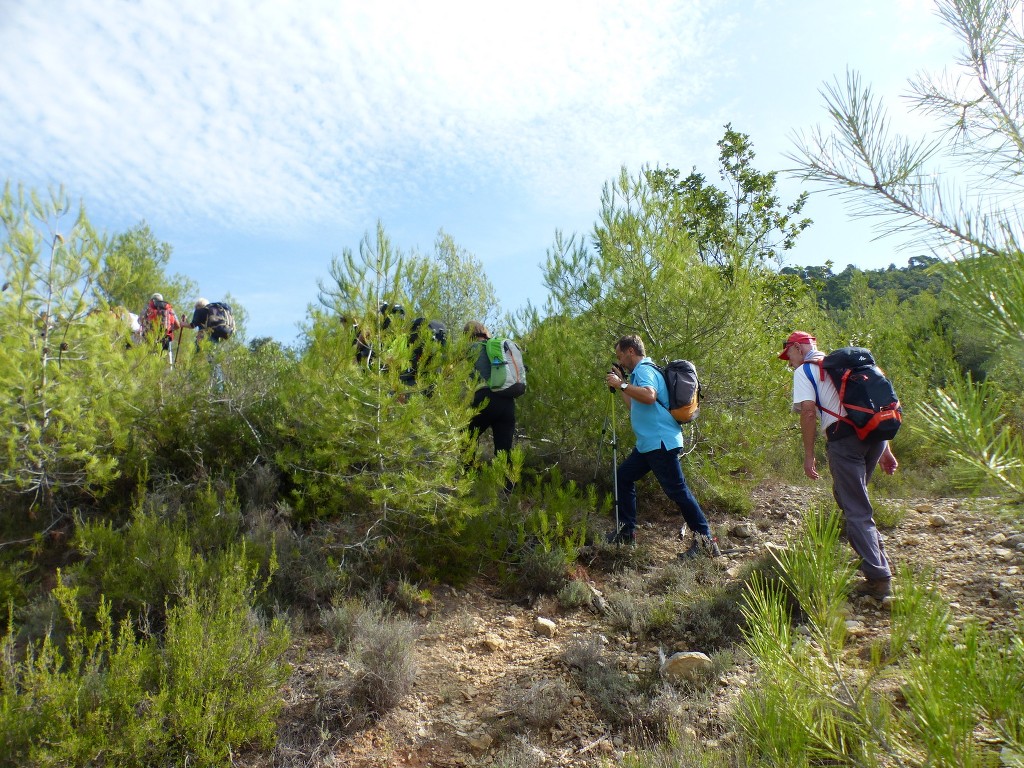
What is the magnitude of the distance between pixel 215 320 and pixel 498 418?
4816 mm

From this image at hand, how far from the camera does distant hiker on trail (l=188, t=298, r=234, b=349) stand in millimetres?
8383

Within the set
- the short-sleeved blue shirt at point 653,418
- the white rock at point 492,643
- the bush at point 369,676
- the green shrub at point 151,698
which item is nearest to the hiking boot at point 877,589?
the short-sleeved blue shirt at point 653,418

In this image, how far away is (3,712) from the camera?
2535 millimetres

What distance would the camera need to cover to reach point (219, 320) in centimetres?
848

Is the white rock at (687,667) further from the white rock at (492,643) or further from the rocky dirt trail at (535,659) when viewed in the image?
the white rock at (492,643)

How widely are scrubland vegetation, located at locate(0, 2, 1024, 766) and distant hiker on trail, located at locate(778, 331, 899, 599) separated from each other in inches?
22.1

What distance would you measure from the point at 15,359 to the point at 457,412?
10.2 ft

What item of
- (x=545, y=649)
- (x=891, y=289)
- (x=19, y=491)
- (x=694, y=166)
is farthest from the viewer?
(x=891, y=289)

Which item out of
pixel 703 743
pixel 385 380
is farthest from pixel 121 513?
pixel 703 743

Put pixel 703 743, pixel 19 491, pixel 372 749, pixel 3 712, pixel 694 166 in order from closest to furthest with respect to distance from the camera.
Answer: pixel 3 712
pixel 703 743
pixel 372 749
pixel 19 491
pixel 694 166

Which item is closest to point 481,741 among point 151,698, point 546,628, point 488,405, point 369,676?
point 369,676

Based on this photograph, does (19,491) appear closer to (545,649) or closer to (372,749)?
(372,749)

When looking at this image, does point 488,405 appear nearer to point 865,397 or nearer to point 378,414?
point 378,414

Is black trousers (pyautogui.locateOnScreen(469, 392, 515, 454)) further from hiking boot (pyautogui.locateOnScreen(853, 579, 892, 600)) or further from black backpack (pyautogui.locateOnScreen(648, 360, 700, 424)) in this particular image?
hiking boot (pyautogui.locateOnScreen(853, 579, 892, 600))
